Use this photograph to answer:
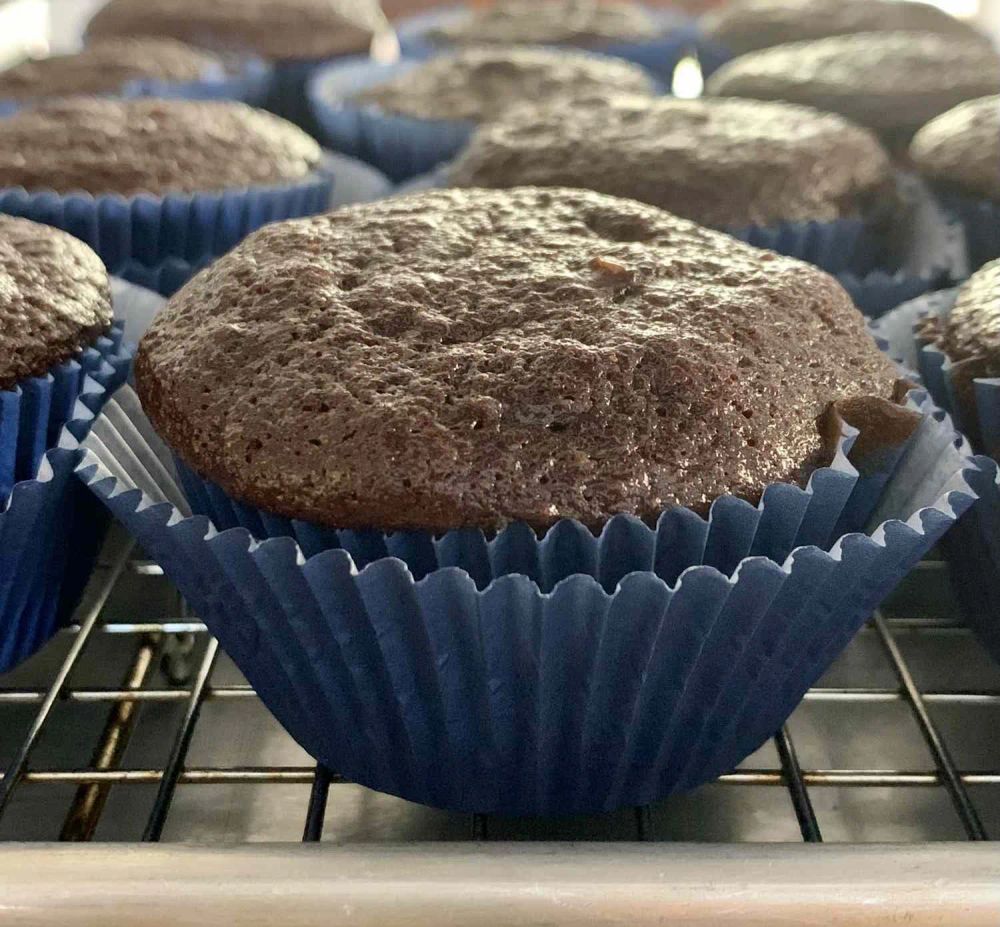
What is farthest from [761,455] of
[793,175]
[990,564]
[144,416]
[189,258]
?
[189,258]

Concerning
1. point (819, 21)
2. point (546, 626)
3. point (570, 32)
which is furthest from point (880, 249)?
point (570, 32)

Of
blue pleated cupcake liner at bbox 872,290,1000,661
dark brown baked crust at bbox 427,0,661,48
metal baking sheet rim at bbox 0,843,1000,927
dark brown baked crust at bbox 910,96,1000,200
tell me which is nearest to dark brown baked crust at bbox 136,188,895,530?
blue pleated cupcake liner at bbox 872,290,1000,661

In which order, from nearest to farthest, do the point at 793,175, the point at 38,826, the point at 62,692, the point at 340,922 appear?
the point at 340,922, the point at 38,826, the point at 62,692, the point at 793,175

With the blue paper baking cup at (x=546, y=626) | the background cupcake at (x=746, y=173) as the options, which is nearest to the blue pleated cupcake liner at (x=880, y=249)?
the background cupcake at (x=746, y=173)

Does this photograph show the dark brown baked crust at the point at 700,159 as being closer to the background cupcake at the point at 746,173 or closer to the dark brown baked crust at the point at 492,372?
the background cupcake at the point at 746,173

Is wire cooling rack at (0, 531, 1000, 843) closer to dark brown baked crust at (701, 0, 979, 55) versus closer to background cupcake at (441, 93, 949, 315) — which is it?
background cupcake at (441, 93, 949, 315)

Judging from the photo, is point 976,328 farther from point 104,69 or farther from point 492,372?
point 104,69

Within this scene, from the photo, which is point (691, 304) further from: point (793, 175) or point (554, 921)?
point (793, 175)
